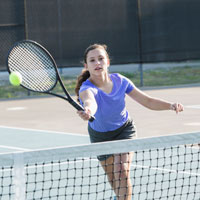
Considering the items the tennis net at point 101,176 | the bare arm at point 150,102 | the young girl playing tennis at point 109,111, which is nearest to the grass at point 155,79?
the tennis net at point 101,176

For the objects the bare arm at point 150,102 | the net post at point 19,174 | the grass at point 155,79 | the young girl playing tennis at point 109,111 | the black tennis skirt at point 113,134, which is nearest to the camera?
the net post at point 19,174

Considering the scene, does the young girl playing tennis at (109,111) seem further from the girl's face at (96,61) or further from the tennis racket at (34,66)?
the tennis racket at (34,66)

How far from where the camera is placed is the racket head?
14.8 feet

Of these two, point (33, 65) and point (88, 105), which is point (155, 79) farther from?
point (88, 105)

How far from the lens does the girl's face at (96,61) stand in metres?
4.25

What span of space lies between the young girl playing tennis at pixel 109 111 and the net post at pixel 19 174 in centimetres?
79

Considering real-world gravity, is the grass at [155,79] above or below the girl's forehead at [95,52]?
below

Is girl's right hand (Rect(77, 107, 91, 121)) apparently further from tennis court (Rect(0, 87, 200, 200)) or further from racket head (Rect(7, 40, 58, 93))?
racket head (Rect(7, 40, 58, 93))

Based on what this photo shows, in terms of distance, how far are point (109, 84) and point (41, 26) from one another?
9.37m

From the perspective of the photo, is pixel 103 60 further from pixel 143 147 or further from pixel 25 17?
pixel 25 17

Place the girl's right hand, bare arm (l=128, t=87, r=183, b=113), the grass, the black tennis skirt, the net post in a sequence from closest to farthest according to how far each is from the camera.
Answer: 1. the net post
2. the girl's right hand
3. the black tennis skirt
4. bare arm (l=128, t=87, r=183, b=113)
5. the grass

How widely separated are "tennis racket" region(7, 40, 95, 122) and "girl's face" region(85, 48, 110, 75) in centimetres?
→ 27

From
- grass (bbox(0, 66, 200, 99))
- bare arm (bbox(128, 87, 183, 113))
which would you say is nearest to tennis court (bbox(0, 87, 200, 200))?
bare arm (bbox(128, 87, 183, 113))

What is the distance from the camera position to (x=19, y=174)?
3.53 metres
